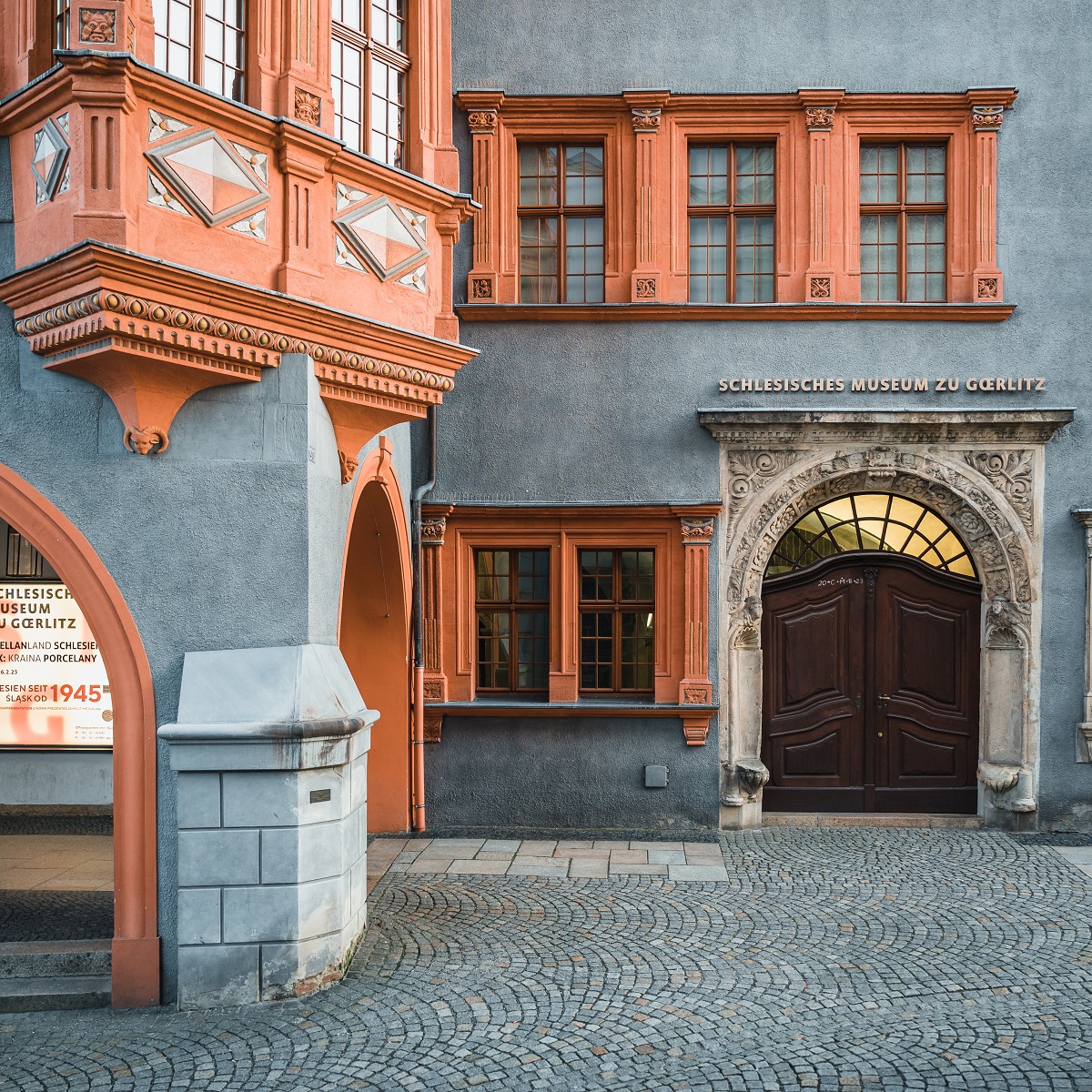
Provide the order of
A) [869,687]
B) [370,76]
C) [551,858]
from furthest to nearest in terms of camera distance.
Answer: [869,687] < [551,858] < [370,76]

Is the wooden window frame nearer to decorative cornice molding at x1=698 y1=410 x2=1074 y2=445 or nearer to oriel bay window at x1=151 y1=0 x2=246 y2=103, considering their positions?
decorative cornice molding at x1=698 y1=410 x2=1074 y2=445

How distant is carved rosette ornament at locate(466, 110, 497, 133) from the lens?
31.0ft

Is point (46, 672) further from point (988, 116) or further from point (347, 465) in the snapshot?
point (988, 116)

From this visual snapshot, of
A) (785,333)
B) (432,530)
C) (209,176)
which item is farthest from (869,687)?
(209,176)

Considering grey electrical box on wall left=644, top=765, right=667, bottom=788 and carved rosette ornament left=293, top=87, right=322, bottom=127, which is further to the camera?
grey electrical box on wall left=644, top=765, right=667, bottom=788

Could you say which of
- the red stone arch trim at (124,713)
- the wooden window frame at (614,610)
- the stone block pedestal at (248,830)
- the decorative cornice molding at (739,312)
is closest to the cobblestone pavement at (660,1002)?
the stone block pedestal at (248,830)

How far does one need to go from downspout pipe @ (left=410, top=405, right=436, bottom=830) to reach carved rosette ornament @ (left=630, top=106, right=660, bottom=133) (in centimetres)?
318

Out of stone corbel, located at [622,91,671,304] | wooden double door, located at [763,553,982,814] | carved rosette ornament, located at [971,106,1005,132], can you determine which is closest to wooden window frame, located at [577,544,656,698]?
wooden double door, located at [763,553,982,814]

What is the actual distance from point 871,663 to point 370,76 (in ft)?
21.8

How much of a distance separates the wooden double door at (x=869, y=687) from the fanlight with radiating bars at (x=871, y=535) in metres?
0.12

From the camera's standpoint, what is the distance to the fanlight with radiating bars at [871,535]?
9.64 metres

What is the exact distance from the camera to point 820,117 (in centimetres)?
934

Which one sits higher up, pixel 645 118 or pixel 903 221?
pixel 645 118

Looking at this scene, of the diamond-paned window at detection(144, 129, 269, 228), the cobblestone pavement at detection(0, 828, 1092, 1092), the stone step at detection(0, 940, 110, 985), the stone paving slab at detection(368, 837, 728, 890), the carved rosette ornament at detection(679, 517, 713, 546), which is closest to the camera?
the cobblestone pavement at detection(0, 828, 1092, 1092)
